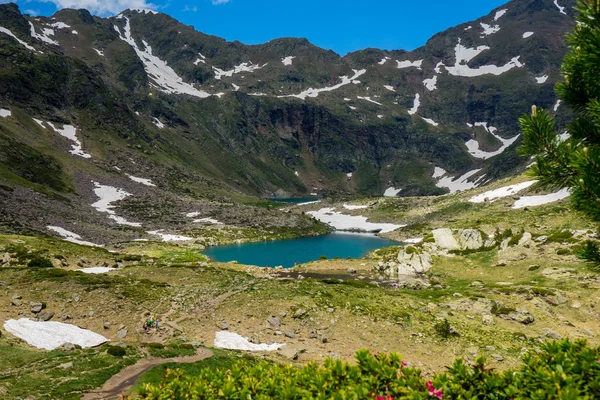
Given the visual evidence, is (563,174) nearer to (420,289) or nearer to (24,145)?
(420,289)

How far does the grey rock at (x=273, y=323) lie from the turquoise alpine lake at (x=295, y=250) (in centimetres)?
6326

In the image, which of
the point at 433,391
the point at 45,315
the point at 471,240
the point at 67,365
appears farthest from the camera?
the point at 471,240

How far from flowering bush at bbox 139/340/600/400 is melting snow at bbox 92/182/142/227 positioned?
5240 inches

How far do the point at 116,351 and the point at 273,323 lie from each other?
12420 mm

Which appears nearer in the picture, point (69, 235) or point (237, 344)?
point (237, 344)

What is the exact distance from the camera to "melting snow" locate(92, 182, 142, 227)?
130m

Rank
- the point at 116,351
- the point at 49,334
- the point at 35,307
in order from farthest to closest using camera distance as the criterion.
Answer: the point at 35,307 < the point at 49,334 < the point at 116,351

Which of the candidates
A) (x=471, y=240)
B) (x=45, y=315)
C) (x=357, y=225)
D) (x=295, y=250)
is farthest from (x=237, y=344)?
(x=357, y=225)

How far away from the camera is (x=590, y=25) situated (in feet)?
29.1

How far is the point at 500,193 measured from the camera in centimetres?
15238

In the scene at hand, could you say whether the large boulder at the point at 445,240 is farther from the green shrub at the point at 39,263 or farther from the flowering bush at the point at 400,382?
the flowering bush at the point at 400,382

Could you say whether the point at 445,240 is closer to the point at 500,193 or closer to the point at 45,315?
the point at 45,315

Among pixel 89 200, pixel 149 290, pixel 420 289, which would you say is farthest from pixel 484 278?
pixel 89 200

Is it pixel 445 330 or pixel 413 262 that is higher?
pixel 413 262
